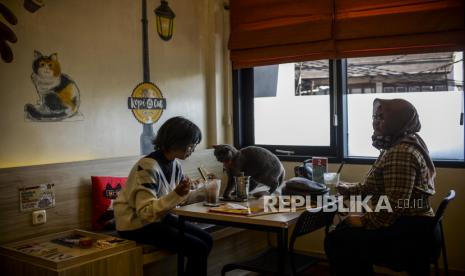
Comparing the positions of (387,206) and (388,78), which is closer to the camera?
(387,206)

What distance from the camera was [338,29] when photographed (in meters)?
3.61

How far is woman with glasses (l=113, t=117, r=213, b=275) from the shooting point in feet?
8.23

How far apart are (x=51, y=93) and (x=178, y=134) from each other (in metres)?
0.92

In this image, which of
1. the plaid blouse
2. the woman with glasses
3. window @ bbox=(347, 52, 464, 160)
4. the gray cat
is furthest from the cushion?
window @ bbox=(347, 52, 464, 160)

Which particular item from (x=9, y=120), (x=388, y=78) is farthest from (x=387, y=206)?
(x=9, y=120)

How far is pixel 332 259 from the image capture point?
8.70 ft

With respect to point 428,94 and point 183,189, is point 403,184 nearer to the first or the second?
point 183,189

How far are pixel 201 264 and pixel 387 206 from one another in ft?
3.43

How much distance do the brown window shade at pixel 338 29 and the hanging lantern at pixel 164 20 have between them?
60cm

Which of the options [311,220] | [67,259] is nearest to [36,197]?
[67,259]

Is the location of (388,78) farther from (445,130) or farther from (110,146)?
(110,146)

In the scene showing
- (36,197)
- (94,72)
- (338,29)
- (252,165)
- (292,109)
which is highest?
(338,29)

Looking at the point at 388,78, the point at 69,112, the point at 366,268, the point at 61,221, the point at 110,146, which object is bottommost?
the point at 366,268

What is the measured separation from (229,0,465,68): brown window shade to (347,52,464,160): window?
0.18m
